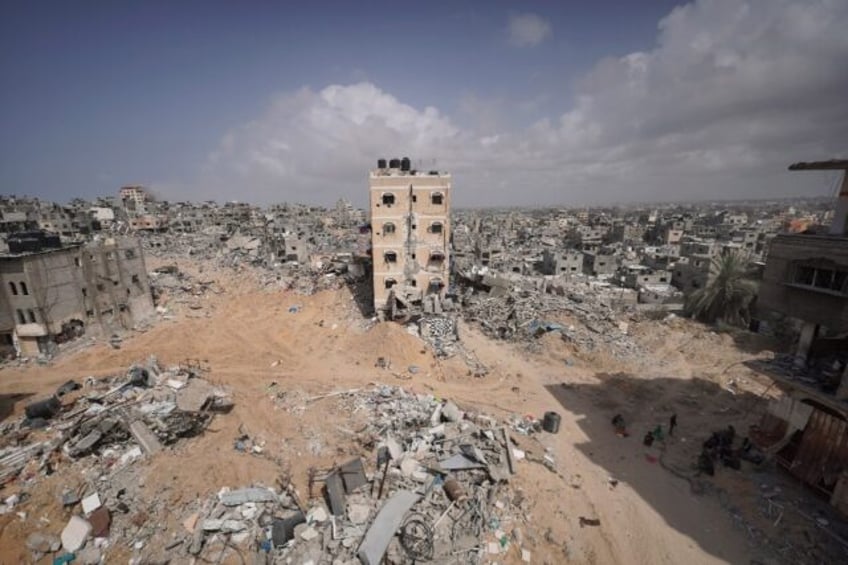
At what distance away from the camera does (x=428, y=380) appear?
56.1ft

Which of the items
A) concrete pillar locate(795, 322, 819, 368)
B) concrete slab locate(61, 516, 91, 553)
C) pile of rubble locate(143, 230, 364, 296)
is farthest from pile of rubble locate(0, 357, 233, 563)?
concrete pillar locate(795, 322, 819, 368)

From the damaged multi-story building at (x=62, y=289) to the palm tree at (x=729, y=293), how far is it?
38828mm

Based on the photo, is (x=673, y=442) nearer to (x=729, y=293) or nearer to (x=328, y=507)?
(x=328, y=507)

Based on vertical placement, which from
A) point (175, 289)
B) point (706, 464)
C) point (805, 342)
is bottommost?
point (706, 464)

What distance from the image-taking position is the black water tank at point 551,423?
1331 cm

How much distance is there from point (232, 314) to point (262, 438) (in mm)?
17480

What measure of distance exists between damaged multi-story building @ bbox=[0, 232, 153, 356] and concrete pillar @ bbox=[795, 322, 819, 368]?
32.8 meters

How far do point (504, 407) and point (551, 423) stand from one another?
213cm

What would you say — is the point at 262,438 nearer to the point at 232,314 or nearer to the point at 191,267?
the point at 232,314

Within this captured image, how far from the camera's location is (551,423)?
526 inches

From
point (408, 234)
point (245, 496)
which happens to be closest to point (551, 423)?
point (245, 496)

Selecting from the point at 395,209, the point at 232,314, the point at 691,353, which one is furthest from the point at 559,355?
the point at 232,314

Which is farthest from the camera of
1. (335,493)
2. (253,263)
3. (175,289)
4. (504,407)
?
(253,263)

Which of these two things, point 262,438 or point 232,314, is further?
point 232,314
